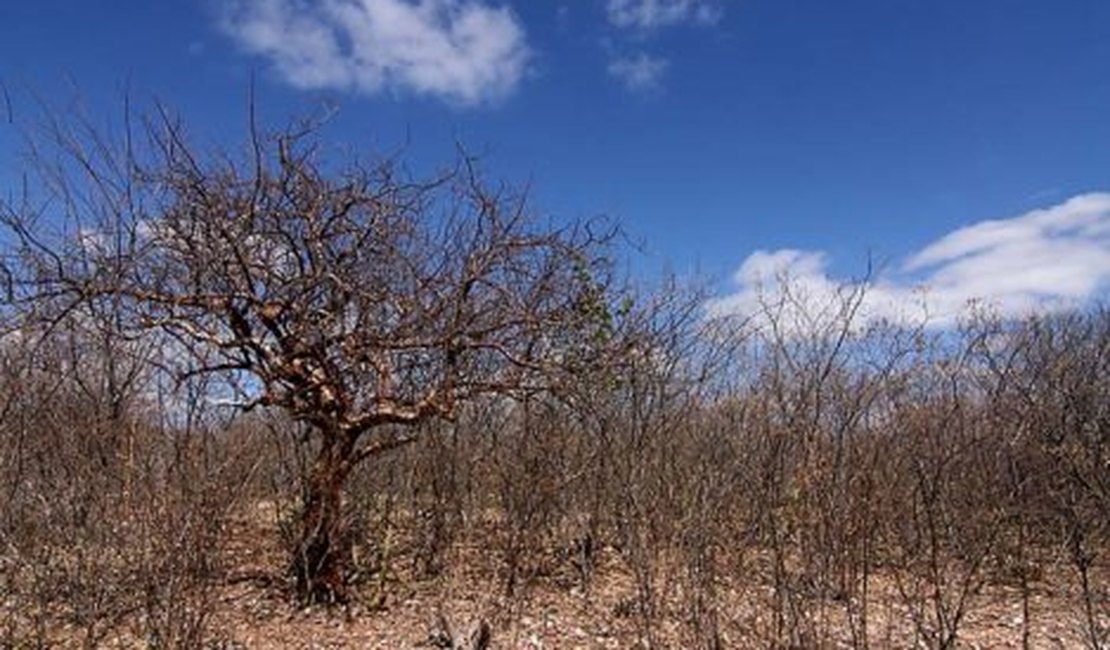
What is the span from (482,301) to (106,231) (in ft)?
9.77

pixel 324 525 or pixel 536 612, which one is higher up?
pixel 324 525

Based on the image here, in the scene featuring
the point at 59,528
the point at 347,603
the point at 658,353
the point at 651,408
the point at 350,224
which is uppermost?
the point at 350,224

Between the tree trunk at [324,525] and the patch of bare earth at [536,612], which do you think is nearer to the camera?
the patch of bare earth at [536,612]

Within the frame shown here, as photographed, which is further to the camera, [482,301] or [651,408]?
[482,301]

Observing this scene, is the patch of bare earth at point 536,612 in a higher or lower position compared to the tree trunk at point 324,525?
lower

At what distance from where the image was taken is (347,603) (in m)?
7.56

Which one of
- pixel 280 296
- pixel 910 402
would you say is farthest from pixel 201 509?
pixel 910 402

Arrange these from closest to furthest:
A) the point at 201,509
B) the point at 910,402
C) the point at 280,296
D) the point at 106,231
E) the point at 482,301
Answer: the point at 201,509
the point at 106,231
the point at 910,402
the point at 280,296
the point at 482,301

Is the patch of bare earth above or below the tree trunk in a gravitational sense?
below

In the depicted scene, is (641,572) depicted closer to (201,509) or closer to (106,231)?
(201,509)

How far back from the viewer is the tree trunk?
295 inches

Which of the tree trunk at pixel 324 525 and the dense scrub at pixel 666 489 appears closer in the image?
the dense scrub at pixel 666 489

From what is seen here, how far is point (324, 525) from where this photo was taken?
7.54m

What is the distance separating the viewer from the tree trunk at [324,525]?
24.6 ft
